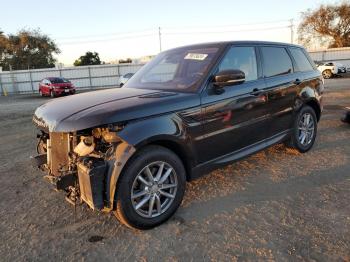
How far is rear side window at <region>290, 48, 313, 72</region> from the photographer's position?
534 centimetres

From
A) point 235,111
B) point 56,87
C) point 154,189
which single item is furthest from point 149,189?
point 56,87

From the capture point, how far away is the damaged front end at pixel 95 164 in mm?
2852

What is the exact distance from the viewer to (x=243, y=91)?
13.2ft

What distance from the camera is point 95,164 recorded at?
286cm

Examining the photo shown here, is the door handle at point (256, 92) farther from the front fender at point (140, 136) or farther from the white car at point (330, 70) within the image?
the white car at point (330, 70)

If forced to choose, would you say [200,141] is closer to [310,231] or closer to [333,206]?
[310,231]

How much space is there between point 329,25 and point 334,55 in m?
12.6

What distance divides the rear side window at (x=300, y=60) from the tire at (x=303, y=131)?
66 cm

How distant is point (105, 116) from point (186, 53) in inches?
73.2

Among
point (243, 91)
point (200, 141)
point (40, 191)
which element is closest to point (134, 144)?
point (200, 141)

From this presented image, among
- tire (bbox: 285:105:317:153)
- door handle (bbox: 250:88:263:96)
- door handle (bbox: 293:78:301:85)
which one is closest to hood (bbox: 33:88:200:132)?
door handle (bbox: 250:88:263:96)

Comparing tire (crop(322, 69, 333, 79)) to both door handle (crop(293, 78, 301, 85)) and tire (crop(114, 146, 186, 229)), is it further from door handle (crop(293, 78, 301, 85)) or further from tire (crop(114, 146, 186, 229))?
tire (crop(114, 146, 186, 229))

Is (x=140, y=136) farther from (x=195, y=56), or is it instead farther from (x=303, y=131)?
(x=303, y=131)

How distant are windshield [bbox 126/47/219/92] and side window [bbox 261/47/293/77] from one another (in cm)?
99
